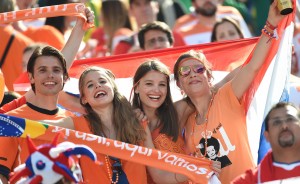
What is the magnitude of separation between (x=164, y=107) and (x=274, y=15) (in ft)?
3.48

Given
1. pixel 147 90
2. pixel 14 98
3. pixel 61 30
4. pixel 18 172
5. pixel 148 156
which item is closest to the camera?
pixel 18 172

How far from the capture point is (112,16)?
13008mm

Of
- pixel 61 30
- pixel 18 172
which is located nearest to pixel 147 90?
pixel 18 172

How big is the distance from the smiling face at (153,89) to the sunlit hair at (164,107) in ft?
0.11

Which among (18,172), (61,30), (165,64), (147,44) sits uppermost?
(61,30)

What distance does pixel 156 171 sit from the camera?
850 cm

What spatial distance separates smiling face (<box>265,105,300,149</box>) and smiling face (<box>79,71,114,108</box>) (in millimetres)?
1404

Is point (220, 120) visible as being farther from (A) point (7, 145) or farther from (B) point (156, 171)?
(A) point (7, 145)

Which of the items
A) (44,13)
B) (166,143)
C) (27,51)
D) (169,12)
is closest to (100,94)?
(166,143)

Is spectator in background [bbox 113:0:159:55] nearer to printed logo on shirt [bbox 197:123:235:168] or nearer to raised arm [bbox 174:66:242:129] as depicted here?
raised arm [bbox 174:66:242:129]

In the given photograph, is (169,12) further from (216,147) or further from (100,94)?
(216,147)

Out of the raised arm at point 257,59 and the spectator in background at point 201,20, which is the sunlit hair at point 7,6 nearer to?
the spectator in background at point 201,20

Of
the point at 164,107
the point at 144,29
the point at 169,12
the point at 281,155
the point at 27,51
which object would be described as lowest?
the point at 281,155

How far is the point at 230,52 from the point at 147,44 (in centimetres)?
147
